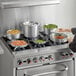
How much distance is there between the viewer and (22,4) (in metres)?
2.41

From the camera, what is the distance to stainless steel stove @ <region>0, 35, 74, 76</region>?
2.05 m

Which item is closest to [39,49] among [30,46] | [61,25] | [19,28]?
[30,46]

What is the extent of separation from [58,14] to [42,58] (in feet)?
2.28

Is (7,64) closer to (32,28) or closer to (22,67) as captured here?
(22,67)

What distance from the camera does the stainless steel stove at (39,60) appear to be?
2.05 meters

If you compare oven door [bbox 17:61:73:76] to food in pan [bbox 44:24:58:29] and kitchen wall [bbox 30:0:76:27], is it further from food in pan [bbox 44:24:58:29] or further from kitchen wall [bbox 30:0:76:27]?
kitchen wall [bbox 30:0:76:27]

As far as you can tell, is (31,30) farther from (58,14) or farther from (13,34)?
(58,14)

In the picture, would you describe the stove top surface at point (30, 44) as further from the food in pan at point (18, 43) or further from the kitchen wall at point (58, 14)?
the kitchen wall at point (58, 14)

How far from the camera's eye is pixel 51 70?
216cm

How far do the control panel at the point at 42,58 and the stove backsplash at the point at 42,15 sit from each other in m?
0.52

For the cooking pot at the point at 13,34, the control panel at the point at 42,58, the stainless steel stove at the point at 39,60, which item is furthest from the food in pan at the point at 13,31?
the control panel at the point at 42,58

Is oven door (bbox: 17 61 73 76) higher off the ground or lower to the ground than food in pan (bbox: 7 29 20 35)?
lower

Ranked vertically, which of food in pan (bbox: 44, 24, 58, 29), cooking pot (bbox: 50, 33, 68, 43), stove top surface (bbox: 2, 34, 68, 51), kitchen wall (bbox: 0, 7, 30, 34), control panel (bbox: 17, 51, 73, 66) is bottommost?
control panel (bbox: 17, 51, 73, 66)

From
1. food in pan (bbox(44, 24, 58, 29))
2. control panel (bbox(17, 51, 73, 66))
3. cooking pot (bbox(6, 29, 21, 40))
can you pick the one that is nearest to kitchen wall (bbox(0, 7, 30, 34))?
cooking pot (bbox(6, 29, 21, 40))
